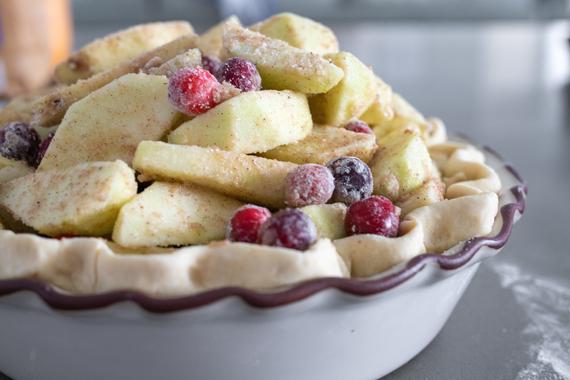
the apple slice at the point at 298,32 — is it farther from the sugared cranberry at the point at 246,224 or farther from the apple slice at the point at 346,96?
the sugared cranberry at the point at 246,224

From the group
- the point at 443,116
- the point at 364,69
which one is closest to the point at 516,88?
the point at 443,116

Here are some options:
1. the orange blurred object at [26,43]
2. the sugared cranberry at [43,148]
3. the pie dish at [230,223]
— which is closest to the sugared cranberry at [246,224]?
the pie dish at [230,223]

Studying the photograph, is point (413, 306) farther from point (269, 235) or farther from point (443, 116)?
point (443, 116)

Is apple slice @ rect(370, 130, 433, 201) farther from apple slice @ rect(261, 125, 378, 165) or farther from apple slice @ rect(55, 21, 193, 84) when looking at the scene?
apple slice @ rect(55, 21, 193, 84)

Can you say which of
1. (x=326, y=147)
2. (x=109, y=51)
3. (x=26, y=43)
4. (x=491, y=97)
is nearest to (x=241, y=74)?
(x=326, y=147)

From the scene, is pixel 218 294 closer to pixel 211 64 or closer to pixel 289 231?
pixel 289 231
